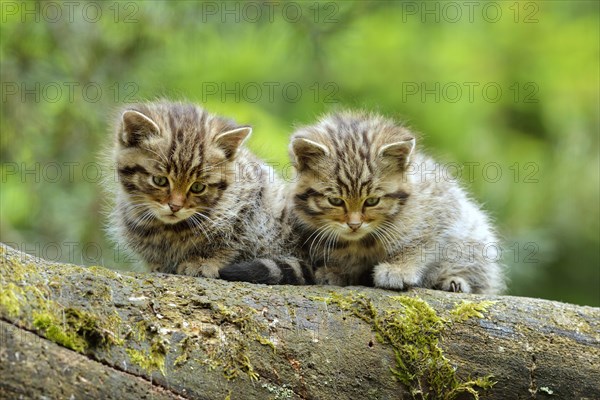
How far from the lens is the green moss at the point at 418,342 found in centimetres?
420

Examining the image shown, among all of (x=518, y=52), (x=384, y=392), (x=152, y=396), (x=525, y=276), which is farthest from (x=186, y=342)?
(x=518, y=52)

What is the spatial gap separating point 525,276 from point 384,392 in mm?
4163

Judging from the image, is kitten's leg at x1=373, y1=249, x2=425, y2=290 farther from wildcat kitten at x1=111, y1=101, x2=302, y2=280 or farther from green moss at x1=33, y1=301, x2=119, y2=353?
green moss at x1=33, y1=301, x2=119, y2=353

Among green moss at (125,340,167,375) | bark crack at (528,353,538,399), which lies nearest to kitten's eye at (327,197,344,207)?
bark crack at (528,353,538,399)

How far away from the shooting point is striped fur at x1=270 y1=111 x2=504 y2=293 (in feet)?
16.9

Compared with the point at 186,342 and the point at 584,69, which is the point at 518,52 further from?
the point at 186,342

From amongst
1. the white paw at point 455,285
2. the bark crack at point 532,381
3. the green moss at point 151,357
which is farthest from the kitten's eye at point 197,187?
the bark crack at point 532,381

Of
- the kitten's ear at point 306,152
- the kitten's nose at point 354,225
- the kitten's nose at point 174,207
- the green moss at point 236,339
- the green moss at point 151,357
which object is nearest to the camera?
the green moss at point 151,357

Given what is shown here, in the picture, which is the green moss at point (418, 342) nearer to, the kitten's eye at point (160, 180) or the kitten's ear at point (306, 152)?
the kitten's ear at point (306, 152)

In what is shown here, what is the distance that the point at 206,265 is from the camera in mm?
4887

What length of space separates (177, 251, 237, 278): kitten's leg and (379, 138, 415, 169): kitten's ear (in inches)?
47.9

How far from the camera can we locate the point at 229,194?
16.7ft

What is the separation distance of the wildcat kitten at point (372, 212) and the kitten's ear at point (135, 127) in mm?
957

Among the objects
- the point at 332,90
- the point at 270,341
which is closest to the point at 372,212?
the point at 270,341
